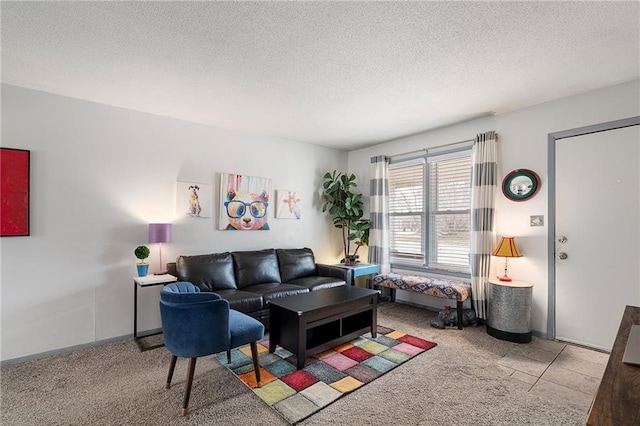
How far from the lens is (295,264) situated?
450 cm

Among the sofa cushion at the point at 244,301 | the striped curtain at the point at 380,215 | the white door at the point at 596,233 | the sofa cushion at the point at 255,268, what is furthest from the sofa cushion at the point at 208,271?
the white door at the point at 596,233

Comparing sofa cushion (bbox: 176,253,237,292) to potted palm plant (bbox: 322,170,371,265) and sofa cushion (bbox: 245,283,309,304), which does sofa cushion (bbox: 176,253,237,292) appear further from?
potted palm plant (bbox: 322,170,371,265)

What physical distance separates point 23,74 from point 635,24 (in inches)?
187

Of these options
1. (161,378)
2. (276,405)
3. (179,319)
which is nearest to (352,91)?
(179,319)

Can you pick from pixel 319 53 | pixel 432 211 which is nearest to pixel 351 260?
pixel 432 211

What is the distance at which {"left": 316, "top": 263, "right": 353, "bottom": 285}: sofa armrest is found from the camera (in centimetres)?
434

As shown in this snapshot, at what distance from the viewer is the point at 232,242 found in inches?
170

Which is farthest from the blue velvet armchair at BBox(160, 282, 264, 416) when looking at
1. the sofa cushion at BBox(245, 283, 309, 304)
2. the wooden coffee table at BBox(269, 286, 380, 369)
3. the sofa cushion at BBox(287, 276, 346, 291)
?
the sofa cushion at BBox(287, 276, 346, 291)

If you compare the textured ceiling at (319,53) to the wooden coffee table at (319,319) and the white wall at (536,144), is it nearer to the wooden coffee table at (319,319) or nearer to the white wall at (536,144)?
the white wall at (536,144)

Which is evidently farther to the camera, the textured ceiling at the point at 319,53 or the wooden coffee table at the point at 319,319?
the wooden coffee table at the point at 319,319

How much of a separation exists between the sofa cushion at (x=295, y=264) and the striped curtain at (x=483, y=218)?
2.23 metres

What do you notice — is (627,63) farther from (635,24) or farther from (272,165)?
(272,165)

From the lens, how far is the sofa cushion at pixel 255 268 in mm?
3945

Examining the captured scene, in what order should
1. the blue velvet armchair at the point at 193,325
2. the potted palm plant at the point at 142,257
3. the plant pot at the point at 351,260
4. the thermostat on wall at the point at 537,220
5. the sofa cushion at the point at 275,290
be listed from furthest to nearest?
the plant pot at the point at 351,260, the sofa cushion at the point at 275,290, the thermostat on wall at the point at 537,220, the potted palm plant at the point at 142,257, the blue velvet armchair at the point at 193,325
